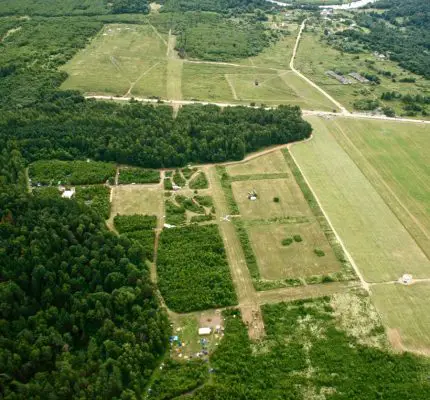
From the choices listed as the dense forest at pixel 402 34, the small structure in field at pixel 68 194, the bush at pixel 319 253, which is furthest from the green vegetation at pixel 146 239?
the dense forest at pixel 402 34

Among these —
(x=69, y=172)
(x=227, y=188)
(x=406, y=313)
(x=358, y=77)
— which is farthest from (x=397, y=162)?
(x=69, y=172)

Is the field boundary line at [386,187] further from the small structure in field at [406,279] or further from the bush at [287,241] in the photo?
the bush at [287,241]

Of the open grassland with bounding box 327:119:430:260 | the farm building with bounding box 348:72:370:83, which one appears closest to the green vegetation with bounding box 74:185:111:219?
the open grassland with bounding box 327:119:430:260

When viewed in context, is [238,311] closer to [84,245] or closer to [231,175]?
[84,245]

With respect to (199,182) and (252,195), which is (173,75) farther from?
(252,195)

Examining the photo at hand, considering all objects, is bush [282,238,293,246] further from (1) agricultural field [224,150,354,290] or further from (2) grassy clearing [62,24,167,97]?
(2) grassy clearing [62,24,167,97]

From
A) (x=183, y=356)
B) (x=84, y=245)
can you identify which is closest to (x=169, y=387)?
(x=183, y=356)
